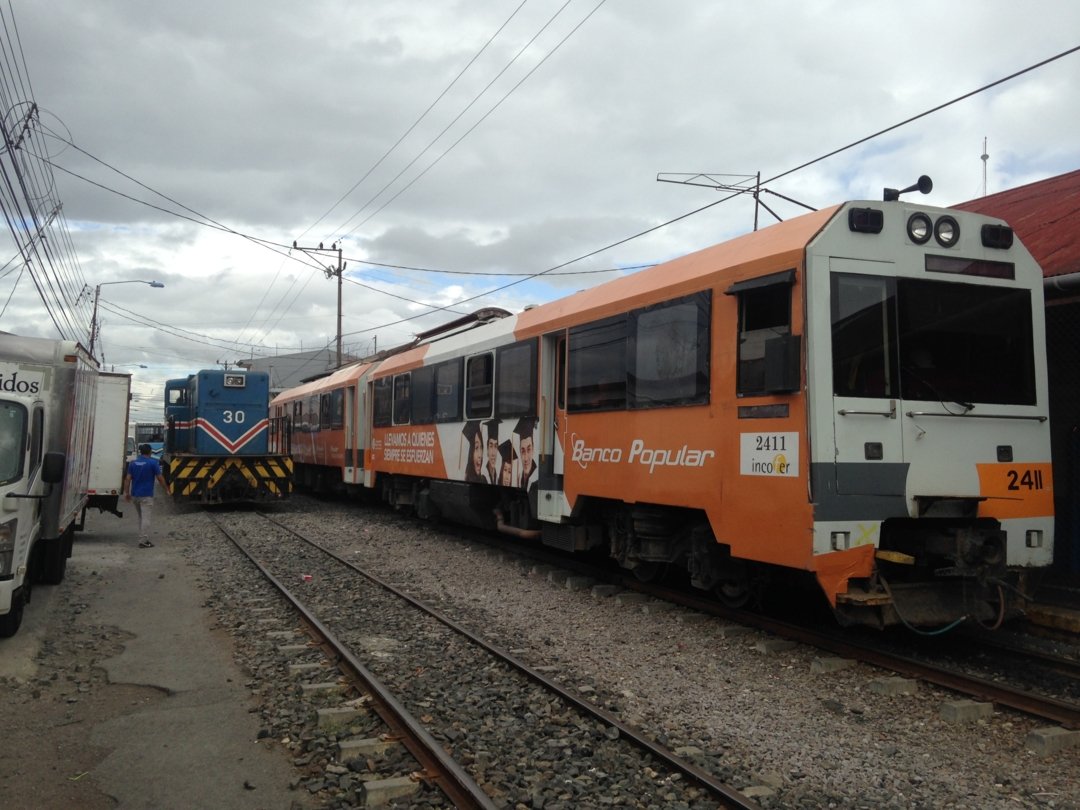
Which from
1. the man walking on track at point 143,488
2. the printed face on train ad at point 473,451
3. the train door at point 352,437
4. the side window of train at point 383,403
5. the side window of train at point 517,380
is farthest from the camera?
the train door at point 352,437

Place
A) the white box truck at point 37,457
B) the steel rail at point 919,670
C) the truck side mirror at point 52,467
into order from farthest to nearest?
1. the truck side mirror at point 52,467
2. the white box truck at point 37,457
3. the steel rail at point 919,670

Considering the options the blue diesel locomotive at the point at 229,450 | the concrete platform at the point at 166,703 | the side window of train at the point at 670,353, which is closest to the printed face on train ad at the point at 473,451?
the side window of train at the point at 670,353

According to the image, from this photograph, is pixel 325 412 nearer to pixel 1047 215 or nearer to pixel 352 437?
pixel 352 437

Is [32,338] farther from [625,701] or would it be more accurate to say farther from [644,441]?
[625,701]

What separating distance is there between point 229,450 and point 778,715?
17.3m

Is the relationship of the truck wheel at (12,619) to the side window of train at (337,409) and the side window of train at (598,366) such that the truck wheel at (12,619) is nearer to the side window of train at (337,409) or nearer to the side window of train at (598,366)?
the side window of train at (598,366)

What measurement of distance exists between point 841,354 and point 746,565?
2.16m

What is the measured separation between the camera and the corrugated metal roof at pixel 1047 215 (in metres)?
8.20

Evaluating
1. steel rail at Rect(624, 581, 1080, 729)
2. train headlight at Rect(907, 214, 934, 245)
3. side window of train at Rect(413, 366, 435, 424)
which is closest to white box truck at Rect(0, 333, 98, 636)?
side window of train at Rect(413, 366, 435, 424)

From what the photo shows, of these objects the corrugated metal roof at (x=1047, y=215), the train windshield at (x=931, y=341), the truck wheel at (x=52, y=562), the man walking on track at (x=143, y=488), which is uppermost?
the corrugated metal roof at (x=1047, y=215)

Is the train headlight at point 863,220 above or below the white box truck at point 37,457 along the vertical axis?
above

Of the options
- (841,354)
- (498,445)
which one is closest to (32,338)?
(498,445)

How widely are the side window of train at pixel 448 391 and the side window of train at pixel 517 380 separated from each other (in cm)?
149

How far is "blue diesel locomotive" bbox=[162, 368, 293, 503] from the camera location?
19.5m
